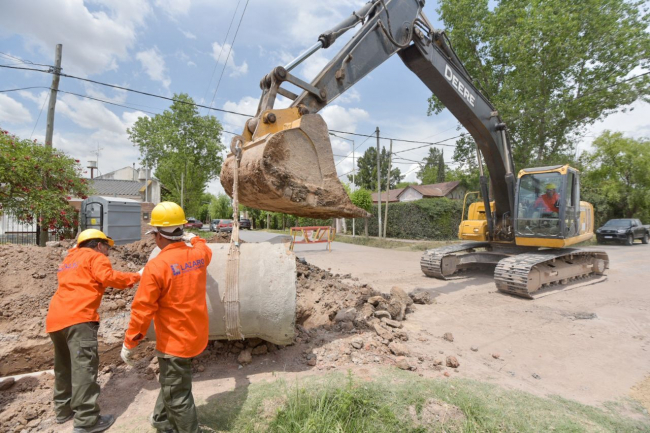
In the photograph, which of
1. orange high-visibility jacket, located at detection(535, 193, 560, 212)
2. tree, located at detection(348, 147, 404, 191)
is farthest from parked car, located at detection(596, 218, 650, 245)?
tree, located at detection(348, 147, 404, 191)

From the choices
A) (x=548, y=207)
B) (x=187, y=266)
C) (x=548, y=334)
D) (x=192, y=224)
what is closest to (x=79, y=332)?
(x=187, y=266)

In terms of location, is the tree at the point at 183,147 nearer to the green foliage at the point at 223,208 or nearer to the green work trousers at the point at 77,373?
the green work trousers at the point at 77,373

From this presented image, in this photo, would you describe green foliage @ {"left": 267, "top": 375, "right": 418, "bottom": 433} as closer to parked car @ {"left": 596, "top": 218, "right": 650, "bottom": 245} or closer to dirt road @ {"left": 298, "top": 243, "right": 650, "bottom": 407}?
dirt road @ {"left": 298, "top": 243, "right": 650, "bottom": 407}

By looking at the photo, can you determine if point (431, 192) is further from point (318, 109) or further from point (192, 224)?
point (318, 109)

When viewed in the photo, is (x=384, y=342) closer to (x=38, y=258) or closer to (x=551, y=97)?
(x=38, y=258)

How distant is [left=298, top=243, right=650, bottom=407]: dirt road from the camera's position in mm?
3545

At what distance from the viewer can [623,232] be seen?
18.5 metres

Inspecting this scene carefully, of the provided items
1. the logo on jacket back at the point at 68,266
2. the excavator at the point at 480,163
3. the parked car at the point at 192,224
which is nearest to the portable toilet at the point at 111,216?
the logo on jacket back at the point at 68,266

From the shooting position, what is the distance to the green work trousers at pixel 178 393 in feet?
7.84

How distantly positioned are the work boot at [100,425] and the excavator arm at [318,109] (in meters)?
2.21

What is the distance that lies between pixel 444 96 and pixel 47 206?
10435 mm

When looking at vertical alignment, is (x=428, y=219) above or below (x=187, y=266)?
above

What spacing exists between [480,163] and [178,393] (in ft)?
26.6

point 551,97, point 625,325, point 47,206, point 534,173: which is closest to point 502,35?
point 551,97
